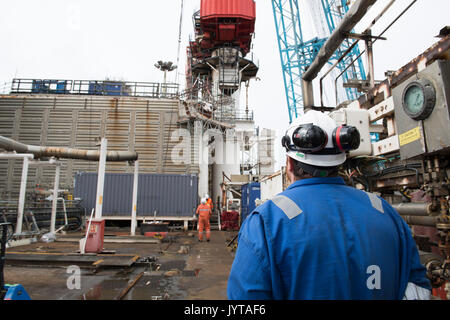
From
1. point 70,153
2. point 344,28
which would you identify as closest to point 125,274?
point 344,28

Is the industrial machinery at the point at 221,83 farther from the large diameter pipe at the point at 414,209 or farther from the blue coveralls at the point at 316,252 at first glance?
the blue coveralls at the point at 316,252

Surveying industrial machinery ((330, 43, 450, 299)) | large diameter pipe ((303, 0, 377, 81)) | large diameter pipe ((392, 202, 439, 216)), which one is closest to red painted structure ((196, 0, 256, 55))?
large diameter pipe ((303, 0, 377, 81))

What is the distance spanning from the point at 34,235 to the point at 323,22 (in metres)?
32.2

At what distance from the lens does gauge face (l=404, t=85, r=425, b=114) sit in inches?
93.4

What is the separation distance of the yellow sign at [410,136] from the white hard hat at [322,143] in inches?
59.9

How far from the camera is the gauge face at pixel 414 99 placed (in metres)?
2.37

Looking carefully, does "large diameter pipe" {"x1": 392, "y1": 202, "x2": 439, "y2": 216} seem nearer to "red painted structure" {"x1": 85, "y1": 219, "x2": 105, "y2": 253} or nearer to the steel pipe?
the steel pipe

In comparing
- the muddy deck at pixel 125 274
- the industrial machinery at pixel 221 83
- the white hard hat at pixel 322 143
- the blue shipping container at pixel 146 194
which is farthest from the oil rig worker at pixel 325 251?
the industrial machinery at pixel 221 83

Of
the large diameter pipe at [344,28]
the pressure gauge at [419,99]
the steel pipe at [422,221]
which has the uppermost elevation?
the large diameter pipe at [344,28]

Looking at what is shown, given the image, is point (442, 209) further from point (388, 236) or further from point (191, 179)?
point (191, 179)

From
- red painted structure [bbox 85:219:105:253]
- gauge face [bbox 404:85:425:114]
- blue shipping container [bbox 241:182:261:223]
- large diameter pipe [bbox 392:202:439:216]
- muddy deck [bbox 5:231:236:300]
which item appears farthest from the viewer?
blue shipping container [bbox 241:182:261:223]

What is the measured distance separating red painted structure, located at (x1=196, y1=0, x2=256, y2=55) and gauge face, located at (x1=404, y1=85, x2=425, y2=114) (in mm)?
23939

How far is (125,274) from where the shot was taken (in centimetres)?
606

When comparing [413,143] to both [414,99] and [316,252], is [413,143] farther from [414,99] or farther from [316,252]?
[316,252]
